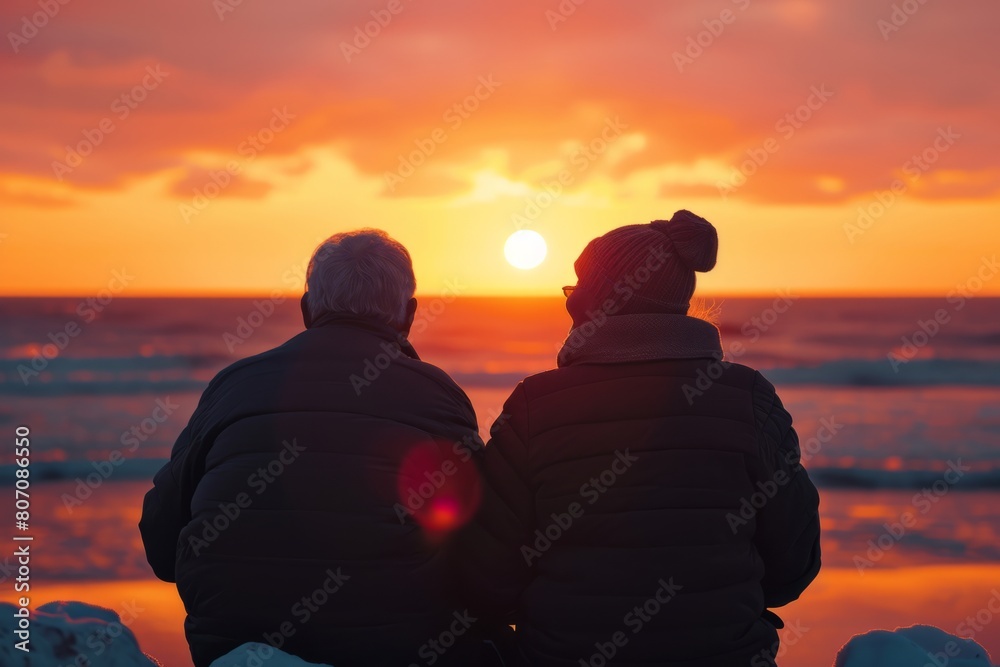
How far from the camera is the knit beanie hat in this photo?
2309 mm

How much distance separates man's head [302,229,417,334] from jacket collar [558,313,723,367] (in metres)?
0.55

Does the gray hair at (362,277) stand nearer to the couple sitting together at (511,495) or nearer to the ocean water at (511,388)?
the couple sitting together at (511,495)

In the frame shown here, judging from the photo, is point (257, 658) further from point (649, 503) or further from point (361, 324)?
point (649, 503)

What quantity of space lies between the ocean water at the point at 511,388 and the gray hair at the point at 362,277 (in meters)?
0.92

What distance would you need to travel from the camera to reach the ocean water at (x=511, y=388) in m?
6.58

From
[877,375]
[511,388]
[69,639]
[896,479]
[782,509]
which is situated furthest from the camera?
[877,375]

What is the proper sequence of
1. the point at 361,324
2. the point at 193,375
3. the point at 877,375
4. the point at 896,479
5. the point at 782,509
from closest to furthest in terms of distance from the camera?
the point at 782,509 < the point at 361,324 < the point at 896,479 < the point at 877,375 < the point at 193,375

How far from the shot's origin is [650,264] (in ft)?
7.56

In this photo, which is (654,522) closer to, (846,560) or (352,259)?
(352,259)

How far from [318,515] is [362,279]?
25.3 inches

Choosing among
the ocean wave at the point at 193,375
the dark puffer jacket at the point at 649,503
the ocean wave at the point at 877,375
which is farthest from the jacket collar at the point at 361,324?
the ocean wave at the point at 877,375

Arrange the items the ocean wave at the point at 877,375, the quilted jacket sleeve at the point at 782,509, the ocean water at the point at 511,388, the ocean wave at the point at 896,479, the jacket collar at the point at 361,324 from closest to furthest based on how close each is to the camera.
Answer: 1. the quilted jacket sleeve at the point at 782,509
2. the jacket collar at the point at 361,324
3. the ocean water at the point at 511,388
4. the ocean wave at the point at 896,479
5. the ocean wave at the point at 877,375

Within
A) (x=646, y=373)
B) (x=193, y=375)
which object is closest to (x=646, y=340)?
(x=646, y=373)

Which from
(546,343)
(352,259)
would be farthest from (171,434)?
(546,343)
